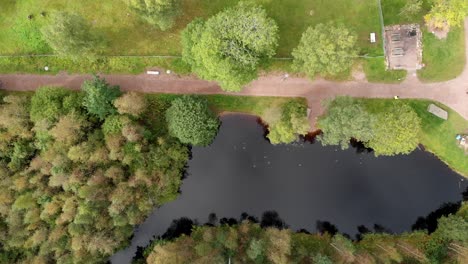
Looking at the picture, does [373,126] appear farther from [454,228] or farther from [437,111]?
[454,228]

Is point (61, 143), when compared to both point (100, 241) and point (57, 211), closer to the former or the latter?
point (57, 211)

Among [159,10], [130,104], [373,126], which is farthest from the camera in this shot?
[130,104]

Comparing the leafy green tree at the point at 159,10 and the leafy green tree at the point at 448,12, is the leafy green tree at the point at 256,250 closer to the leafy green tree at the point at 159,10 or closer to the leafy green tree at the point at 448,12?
the leafy green tree at the point at 159,10

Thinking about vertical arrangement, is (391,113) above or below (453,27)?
below

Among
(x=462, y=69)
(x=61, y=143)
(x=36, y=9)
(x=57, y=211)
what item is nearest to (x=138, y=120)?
(x=61, y=143)

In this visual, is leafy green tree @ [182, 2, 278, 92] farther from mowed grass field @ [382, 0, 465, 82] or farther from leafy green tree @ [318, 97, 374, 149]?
mowed grass field @ [382, 0, 465, 82]

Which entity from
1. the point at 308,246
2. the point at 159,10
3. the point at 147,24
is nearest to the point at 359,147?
the point at 308,246

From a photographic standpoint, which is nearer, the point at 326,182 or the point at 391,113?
the point at 391,113

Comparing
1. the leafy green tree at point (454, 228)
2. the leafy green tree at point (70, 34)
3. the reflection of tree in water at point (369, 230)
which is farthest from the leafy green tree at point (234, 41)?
the leafy green tree at point (454, 228)
